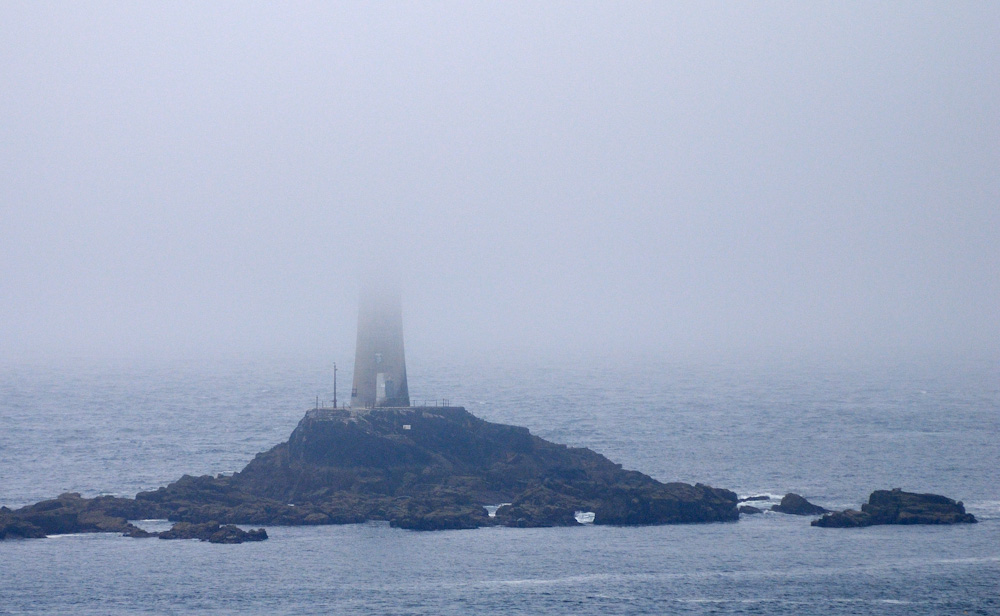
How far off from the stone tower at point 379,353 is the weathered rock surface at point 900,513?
24217 mm

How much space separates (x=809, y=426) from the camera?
10094cm

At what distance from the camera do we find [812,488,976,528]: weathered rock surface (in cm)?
5931

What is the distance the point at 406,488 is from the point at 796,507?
1871 centimetres

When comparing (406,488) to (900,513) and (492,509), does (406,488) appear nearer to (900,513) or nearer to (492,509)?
(492,509)

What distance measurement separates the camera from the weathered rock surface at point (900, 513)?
Result: 59.3 m

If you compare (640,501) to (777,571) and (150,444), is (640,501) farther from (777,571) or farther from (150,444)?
(150,444)

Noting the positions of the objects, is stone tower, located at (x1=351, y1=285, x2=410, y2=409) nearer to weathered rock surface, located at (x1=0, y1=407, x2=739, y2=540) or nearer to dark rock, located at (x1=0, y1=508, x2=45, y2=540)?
Result: weathered rock surface, located at (x1=0, y1=407, x2=739, y2=540)


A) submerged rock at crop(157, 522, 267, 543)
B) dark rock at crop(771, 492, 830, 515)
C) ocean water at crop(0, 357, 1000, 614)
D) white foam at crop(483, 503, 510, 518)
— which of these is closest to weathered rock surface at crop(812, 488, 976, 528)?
ocean water at crop(0, 357, 1000, 614)

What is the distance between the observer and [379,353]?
7281 centimetres

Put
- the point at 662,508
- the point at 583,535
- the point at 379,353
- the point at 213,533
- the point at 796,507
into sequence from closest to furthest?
the point at 213,533, the point at 583,535, the point at 662,508, the point at 796,507, the point at 379,353

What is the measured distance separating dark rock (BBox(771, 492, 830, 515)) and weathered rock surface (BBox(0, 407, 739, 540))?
7.75ft

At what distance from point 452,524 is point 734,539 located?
40.7 feet

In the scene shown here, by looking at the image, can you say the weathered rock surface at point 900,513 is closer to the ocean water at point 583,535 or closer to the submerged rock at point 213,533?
the ocean water at point 583,535

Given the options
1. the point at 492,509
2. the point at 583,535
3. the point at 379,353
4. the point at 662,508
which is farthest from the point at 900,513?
the point at 379,353
